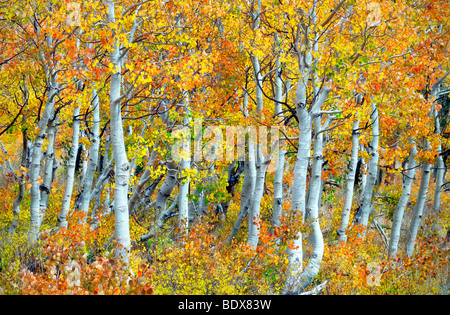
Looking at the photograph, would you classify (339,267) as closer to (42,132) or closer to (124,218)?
(124,218)

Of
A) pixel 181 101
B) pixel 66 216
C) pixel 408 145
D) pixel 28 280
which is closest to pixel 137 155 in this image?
pixel 181 101

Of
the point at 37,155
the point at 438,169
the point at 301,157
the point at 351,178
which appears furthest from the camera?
the point at 438,169

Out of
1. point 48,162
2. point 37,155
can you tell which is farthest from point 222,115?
point 48,162

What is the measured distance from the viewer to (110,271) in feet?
16.2

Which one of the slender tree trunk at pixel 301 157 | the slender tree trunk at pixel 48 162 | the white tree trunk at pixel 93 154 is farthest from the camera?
the slender tree trunk at pixel 48 162

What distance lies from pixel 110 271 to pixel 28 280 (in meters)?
1.00

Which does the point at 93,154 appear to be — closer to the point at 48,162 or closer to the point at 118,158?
the point at 48,162

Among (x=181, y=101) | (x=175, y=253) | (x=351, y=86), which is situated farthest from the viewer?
(x=181, y=101)

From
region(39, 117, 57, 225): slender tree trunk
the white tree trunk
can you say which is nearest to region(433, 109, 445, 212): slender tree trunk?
the white tree trunk

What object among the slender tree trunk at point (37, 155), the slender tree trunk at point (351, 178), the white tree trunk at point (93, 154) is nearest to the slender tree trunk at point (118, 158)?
Result: the slender tree trunk at point (37, 155)

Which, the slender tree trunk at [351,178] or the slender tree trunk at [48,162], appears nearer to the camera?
the slender tree trunk at [48,162]

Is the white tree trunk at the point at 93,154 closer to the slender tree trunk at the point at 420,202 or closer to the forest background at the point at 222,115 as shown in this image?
the forest background at the point at 222,115

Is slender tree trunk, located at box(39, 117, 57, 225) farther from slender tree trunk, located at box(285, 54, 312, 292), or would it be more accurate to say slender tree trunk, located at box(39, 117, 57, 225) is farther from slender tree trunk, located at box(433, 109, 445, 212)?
slender tree trunk, located at box(433, 109, 445, 212)
